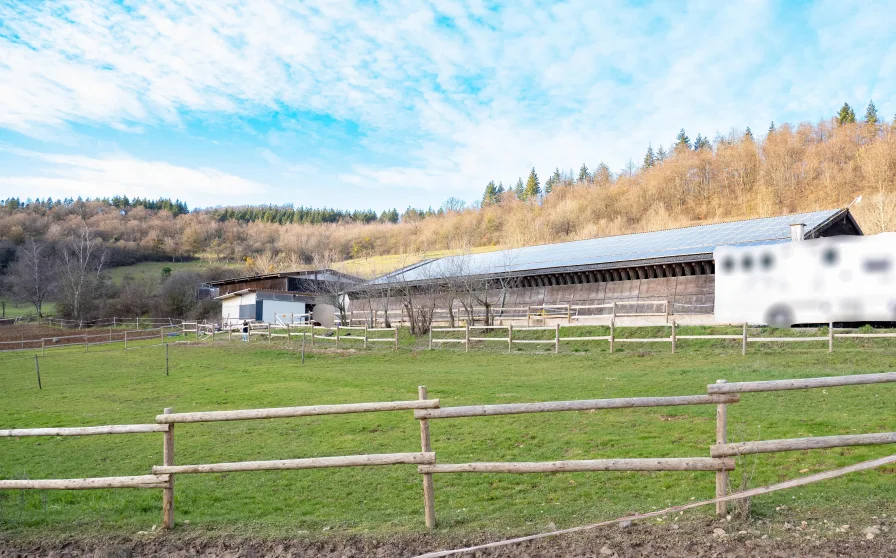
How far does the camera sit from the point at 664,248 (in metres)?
30.4

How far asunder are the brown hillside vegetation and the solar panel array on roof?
9303 millimetres

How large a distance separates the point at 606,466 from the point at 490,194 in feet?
440

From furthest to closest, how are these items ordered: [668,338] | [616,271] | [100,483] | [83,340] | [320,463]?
1. [83,340]
2. [616,271]
3. [668,338]
4. [100,483]
5. [320,463]

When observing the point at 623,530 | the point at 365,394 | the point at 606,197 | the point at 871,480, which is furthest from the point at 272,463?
the point at 606,197

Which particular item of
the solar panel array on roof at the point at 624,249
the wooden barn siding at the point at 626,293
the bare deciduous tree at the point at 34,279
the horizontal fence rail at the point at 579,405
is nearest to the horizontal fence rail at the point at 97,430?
the horizontal fence rail at the point at 579,405

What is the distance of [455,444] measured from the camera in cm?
926

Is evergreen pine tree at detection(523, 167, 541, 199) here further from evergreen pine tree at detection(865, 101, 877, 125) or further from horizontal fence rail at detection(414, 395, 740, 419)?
horizontal fence rail at detection(414, 395, 740, 419)

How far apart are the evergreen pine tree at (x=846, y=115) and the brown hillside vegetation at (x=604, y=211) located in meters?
3.85

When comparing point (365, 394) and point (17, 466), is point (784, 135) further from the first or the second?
point (17, 466)

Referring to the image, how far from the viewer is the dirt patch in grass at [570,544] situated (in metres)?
4.59

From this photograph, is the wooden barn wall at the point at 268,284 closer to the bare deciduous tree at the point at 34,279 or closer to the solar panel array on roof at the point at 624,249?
the solar panel array on roof at the point at 624,249

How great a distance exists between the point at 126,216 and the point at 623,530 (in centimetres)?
13635

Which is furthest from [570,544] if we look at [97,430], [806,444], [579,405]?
[97,430]

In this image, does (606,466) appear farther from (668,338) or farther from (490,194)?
(490,194)
